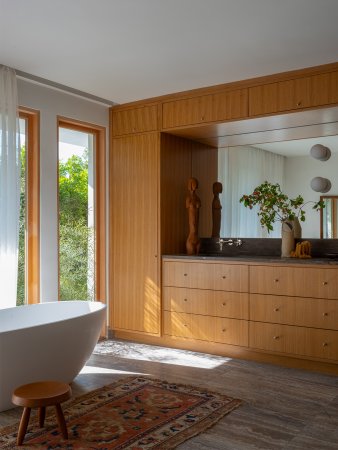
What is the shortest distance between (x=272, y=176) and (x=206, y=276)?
1179 millimetres

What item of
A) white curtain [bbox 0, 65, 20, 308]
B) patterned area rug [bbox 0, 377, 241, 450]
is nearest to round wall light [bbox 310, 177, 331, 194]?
patterned area rug [bbox 0, 377, 241, 450]

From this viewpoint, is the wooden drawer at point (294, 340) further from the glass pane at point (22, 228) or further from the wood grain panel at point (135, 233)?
the glass pane at point (22, 228)

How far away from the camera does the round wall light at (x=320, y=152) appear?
467 centimetres

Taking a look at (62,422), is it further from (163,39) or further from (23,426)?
(163,39)

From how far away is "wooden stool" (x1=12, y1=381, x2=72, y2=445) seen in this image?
2689 millimetres

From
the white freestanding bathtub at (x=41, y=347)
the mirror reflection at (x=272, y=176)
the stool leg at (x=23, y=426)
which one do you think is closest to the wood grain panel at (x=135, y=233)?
the mirror reflection at (x=272, y=176)

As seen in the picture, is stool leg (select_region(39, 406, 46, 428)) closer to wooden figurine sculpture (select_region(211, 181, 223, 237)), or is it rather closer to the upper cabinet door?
wooden figurine sculpture (select_region(211, 181, 223, 237))

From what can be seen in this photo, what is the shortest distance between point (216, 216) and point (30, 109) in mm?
2142

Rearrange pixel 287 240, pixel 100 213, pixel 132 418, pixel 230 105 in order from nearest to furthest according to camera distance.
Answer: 1. pixel 132 418
2. pixel 230 105
3. pixel 287 240
4. pixel 100 213

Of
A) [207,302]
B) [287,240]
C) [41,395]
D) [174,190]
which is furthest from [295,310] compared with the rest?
[41,395]

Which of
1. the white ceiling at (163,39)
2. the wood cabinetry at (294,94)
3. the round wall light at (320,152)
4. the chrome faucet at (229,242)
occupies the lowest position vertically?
the chrome faucet at (229,242)

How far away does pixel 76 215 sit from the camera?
5.28 metres

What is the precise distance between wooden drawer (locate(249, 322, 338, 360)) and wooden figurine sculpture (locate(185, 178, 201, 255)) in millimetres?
1020

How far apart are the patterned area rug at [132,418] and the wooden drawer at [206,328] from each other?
3.26ft
